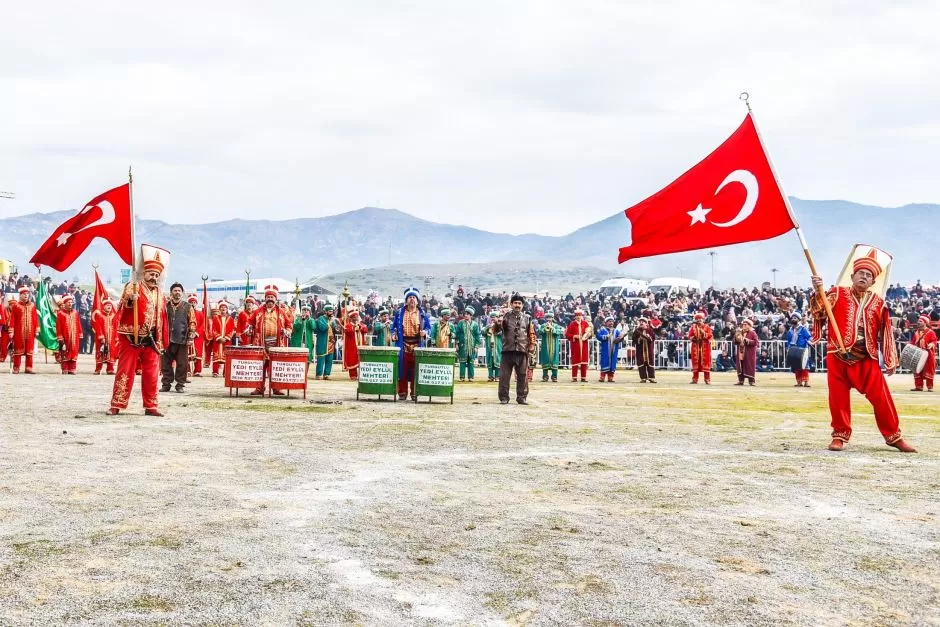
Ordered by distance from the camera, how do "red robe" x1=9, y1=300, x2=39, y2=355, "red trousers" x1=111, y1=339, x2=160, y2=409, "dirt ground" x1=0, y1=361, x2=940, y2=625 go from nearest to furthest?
"dirt ground" x1=0, y1=361, x2=940, y2=625, "red trousers" x1=111, y1=339, x2=160, y2=409, "red robe" x1=9, y1=300, x2=39, y2=355

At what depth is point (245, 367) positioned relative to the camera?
746 inches

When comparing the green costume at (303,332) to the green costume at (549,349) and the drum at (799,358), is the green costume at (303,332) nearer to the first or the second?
the green costume at (549,349)

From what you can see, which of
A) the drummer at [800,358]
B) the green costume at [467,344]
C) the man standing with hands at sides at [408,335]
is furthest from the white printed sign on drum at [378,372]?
the drummer at [800,358]

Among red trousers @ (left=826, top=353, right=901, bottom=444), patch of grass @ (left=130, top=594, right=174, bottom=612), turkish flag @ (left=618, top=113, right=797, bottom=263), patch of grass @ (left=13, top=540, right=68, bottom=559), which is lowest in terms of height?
patch of grass @ (left=130, top=594, right=174, bottom=612)

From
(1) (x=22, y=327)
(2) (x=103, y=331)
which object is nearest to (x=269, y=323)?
(2) (x=103, y=331)

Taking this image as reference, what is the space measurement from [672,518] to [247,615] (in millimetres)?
3601

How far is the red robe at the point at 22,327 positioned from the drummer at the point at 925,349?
70.1 feet

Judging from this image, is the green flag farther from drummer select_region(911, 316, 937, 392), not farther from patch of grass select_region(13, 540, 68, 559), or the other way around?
patch of grass select_region(13, 540, 68, 559)

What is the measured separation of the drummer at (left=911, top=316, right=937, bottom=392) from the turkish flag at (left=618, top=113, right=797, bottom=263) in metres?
13.4

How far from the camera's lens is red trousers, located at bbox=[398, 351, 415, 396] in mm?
18859

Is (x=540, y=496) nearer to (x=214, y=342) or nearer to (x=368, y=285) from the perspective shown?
(x=214, y=342)

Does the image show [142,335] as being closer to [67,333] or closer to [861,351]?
[861,351]

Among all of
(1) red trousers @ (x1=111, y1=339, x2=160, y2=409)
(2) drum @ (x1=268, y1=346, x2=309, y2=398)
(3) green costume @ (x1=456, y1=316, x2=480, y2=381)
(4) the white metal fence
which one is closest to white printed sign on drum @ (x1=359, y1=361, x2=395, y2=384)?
(2) drum @ (x1=268, y1=346, x2=309, y2=398)

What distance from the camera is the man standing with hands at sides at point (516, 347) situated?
18.7m
